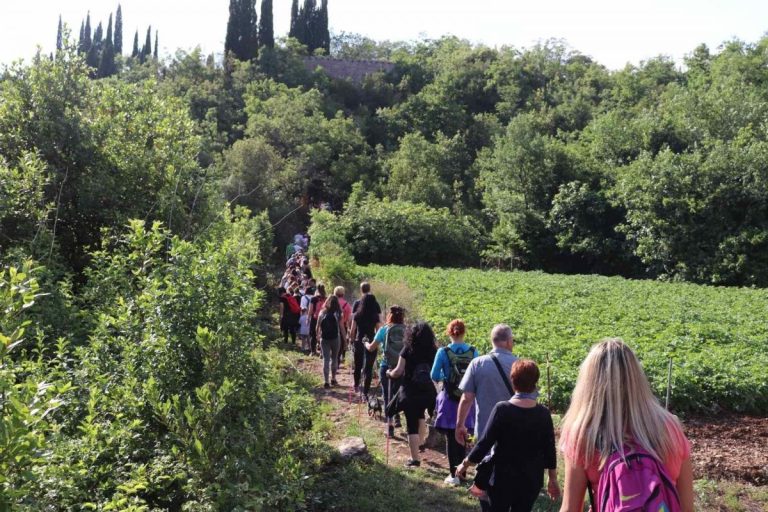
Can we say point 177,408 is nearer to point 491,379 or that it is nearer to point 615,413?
point 491,379

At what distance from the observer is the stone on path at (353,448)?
8.34 metres

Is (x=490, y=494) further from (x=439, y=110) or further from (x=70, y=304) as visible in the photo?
(x=439, y=110)

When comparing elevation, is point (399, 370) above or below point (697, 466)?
above

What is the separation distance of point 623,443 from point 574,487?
353 millimetres

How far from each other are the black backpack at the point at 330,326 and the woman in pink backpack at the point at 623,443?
876cm

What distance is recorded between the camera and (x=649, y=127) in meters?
Answer: 38.2

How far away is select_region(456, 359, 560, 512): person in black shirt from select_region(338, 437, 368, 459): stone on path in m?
3.76

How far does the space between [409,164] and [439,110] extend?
45.8 ft

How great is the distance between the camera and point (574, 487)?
3180 mm

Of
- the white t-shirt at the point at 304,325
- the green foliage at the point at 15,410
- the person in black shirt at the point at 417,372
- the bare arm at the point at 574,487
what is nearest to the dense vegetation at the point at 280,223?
the green foliage at the point at 15,410

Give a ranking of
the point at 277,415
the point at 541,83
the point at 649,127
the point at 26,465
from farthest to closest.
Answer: the point at 541,83, the point at 649,127, the point at 277,415, the point at 26,465

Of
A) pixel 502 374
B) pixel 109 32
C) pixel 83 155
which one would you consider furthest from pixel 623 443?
A: pixel 109 32

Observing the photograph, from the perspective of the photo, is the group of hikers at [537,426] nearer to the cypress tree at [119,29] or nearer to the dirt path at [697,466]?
the dirt path at [697,466]

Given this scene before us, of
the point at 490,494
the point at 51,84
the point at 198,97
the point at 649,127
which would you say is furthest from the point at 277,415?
the point at 198,97
